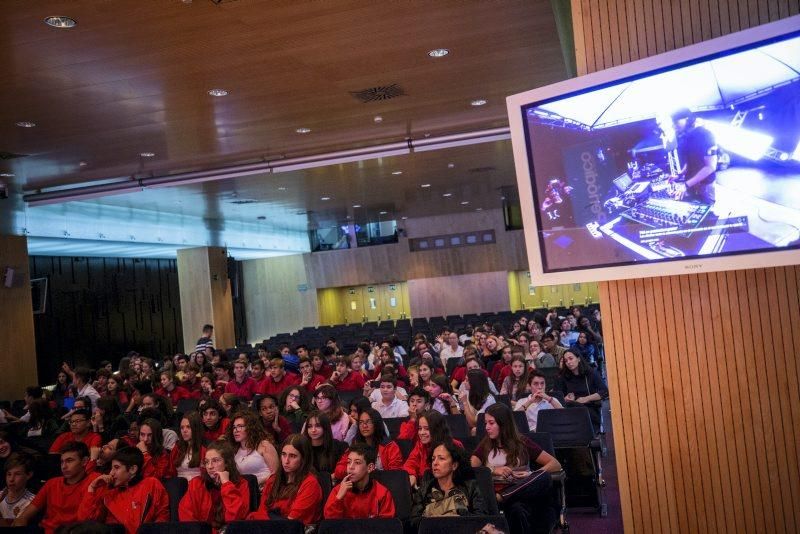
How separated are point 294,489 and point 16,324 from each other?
12.5m

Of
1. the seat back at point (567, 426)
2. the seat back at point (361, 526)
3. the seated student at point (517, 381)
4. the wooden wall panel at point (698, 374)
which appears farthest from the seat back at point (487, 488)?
the seated student at point (517, 381)

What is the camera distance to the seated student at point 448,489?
15.8ft

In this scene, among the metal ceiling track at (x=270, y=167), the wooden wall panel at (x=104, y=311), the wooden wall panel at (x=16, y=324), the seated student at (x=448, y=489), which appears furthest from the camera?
the wooden wall panel at (x=104, y=311)

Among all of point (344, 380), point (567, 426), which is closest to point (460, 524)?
point (567, 426)

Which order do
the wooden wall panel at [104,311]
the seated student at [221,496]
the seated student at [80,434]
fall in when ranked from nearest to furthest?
the seated student at [221,496], the seated student at [80,434], the wooden wall panel at [104,311]

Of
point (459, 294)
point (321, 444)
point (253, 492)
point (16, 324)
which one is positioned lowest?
point (253, 492)

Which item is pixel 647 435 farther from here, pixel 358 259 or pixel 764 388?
pixel 358 259

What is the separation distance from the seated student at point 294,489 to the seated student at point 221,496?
0.47 feet

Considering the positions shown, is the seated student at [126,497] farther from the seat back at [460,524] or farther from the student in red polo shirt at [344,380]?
the student in red polo shirt at [344,380]

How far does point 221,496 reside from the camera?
552 cm

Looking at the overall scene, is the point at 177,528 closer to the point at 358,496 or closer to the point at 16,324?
the point at 358,496

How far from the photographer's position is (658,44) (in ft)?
12.0

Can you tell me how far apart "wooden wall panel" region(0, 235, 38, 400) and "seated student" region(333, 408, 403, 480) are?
35.5 feet

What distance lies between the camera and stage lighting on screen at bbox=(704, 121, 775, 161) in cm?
315
